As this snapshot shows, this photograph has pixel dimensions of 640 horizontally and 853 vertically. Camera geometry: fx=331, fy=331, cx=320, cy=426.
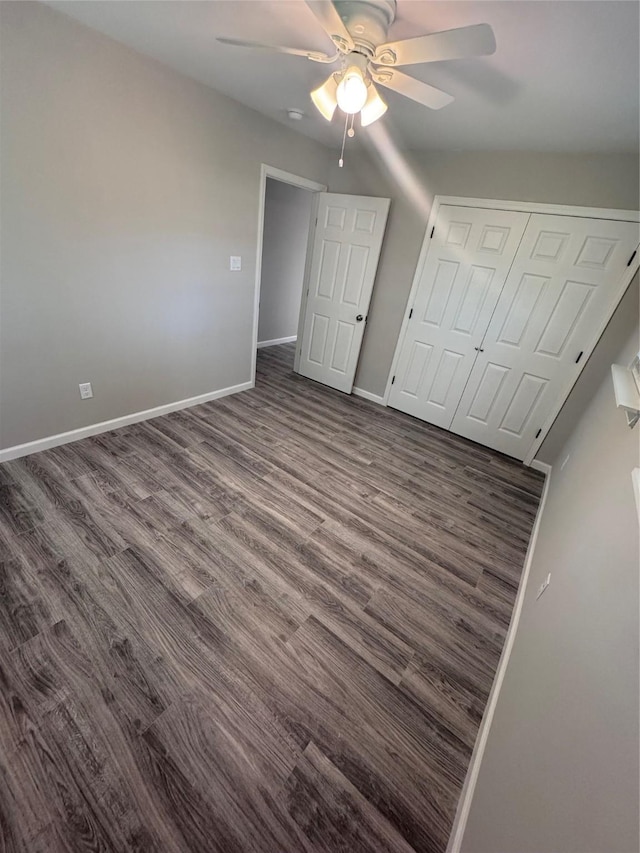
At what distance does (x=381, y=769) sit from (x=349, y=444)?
7.01ft

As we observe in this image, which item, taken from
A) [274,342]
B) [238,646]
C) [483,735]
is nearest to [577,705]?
[483,735]

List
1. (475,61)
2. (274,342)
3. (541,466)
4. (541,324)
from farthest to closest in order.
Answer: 1. (274,342)
2. (541,466)
3. (541,324)
4. (475,61)

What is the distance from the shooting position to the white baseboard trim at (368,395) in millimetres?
3891

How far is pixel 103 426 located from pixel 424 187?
11.4ft

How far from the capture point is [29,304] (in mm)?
1997

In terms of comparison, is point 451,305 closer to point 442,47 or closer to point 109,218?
point 442,47

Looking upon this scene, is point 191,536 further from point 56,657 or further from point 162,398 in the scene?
point 162,398

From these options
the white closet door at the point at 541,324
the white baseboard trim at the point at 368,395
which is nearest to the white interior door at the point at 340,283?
the white baseboard trim at the point at 368,395

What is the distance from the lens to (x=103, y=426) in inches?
103

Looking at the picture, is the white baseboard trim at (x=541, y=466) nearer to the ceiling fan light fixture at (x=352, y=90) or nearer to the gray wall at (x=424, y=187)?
the gray wall at (x=424, y=187)

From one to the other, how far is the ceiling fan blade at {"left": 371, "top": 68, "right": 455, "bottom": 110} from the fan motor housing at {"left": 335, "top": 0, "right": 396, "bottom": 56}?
123 millimetres

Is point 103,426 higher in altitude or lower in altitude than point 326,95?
lower

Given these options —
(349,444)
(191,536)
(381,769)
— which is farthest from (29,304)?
(381,769)

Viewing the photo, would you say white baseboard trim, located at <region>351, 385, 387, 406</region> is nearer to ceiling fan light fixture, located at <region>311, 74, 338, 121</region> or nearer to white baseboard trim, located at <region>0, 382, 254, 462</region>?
white baseboard trim, located at <region>0, 382, 254, 462</region>
